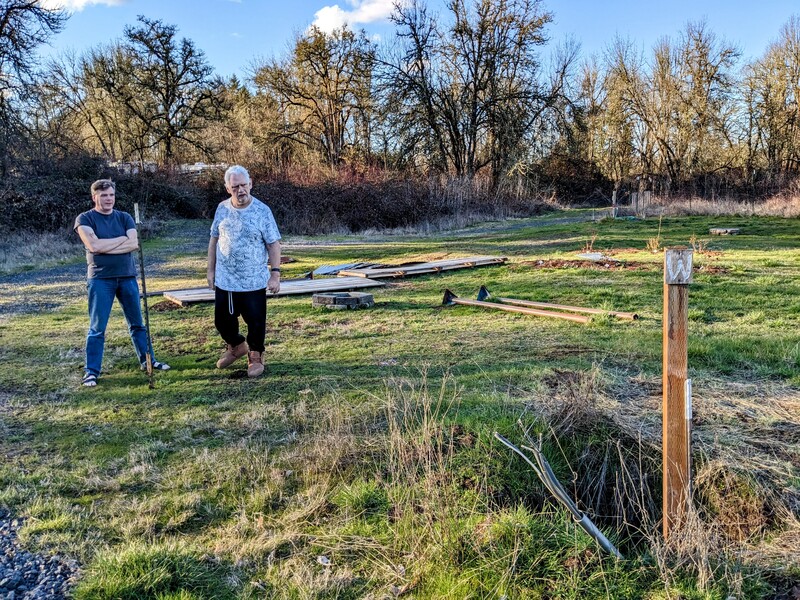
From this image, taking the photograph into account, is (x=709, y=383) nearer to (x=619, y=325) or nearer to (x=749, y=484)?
(x=749, y=484)

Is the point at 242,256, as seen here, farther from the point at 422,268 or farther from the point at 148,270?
the point at 148,270

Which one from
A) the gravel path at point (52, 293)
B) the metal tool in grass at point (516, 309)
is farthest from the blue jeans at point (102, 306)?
the metal tool in grass at point (516, 309)

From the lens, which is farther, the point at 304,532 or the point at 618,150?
the point at 618,150

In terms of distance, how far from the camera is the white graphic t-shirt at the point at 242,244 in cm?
525

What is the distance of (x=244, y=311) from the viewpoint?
216 inches

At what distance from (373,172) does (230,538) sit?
26750 mm

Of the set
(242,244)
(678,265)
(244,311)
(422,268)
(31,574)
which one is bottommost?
(31,574)

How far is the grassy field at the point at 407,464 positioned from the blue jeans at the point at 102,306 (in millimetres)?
364

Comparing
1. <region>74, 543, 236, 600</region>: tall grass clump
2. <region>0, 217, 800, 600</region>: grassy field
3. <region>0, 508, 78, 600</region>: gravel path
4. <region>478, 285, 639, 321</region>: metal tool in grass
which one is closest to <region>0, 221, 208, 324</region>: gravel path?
<region>0, 217, 800, 600</region>: grassy field

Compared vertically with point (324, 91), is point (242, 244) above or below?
below

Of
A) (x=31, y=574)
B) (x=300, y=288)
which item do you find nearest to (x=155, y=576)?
(x=31, y=574)

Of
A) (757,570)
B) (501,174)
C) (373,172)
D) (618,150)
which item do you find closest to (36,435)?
(757,570)

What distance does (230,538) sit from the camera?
310cm

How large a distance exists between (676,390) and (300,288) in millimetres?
8188
